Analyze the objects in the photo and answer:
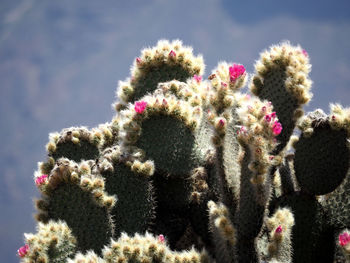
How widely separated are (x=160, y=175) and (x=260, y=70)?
120 cm

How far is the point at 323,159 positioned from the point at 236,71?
93cm

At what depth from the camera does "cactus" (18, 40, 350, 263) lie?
10.3 ft

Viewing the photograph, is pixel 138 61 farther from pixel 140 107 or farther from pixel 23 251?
pixel 23 251

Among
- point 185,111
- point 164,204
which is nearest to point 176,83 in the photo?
point 185,111

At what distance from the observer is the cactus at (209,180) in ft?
10.3

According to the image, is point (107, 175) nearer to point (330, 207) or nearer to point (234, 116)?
point (234, 116)

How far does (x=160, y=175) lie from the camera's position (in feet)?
12.5

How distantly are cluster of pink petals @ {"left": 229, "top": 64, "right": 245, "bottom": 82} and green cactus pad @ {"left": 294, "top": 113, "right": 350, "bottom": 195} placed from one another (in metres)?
0.67

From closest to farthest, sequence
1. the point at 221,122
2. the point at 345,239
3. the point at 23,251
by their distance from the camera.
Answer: the point at 345,239
the point at 23,251
the point at 221,122

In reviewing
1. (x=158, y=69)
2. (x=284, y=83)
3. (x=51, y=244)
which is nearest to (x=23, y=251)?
(x=51, y=244)

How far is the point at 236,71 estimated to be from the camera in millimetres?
3795

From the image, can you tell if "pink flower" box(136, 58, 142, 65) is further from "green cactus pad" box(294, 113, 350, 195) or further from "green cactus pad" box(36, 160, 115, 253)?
"green cactus pad" box(294, 113, 350, 195)

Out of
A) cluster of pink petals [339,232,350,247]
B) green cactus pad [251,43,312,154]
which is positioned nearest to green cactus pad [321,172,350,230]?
green cactus pad [251,43,312,154]

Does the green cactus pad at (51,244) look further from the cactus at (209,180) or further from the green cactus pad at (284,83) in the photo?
the green cactus pad at (284,83)
